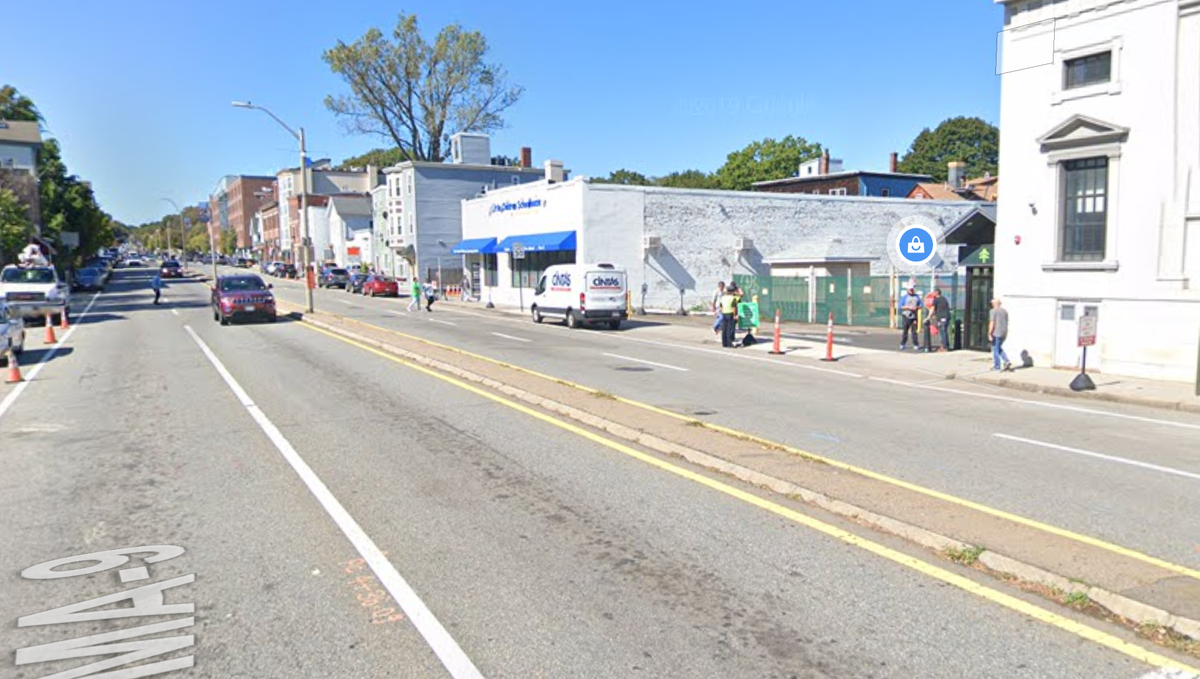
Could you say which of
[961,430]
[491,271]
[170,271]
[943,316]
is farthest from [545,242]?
[170,271]

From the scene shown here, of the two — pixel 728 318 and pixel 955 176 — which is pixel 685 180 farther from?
pixel 728 318

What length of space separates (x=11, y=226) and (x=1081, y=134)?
1715 inches

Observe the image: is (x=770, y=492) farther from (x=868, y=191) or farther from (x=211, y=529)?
(x=868, y=191)

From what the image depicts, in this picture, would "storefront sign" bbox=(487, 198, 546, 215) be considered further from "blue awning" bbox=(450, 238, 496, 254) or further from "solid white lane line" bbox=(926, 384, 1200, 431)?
"solid white lane line" bbox=(926, 384, 1200, 431)

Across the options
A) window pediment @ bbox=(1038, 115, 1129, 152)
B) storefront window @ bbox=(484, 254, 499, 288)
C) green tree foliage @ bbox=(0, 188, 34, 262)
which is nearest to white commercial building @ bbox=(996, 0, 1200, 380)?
window pediment @ bbox=(1038, 115, 1129, 152)

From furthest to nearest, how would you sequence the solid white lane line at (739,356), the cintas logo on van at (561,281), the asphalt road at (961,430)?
the cintas logo on van at (561,281) → the solid white lane line at (739,356) → the asphalt road at (961,430)

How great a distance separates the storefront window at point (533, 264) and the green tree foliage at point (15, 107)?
59.3m

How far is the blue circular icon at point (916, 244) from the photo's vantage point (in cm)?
1437

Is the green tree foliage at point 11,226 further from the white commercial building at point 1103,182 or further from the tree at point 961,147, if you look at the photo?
the tree at point 961,147

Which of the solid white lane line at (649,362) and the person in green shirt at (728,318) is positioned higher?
the person in green shirt at (728,318)

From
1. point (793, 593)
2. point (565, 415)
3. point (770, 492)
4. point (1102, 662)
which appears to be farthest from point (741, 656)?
point (565, 415)

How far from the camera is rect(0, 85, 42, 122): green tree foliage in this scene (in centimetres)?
7119

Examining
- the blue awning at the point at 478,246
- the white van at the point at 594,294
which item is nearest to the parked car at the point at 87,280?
the blue awning at the point at 478,246

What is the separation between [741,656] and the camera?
411 cm
